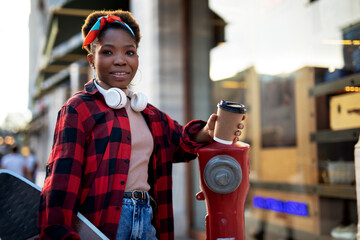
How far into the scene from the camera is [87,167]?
5.79 ft

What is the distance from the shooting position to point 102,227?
1.74m

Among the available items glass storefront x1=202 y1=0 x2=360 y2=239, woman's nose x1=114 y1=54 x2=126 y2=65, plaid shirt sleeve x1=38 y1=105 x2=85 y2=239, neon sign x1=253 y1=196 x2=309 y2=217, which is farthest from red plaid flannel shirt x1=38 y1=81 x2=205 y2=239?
neon sign x1=253 y1=196 x2=309 y2=217

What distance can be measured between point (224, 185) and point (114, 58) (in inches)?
28.7

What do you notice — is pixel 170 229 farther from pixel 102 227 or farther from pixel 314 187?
pixel 314 187

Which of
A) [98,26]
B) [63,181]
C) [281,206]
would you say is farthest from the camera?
[281,206]

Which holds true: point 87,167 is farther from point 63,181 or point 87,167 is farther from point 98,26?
point 98,26

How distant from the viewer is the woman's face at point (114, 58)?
1.89m

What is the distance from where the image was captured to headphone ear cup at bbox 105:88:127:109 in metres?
1.83

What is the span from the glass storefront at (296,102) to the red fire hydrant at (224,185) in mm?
1639

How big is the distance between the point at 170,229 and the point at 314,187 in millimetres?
2139

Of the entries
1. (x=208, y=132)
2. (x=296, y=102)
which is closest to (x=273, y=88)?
(x=296, y=102)

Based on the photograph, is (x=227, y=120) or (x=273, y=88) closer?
(x=227, y=120)

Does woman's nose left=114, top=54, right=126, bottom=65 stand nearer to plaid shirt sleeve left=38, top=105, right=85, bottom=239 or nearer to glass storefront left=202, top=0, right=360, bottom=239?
plaid shirt sleeve left=38, top=105, right=85, bottom=239

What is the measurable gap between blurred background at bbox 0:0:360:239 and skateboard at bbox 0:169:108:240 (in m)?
0.74
